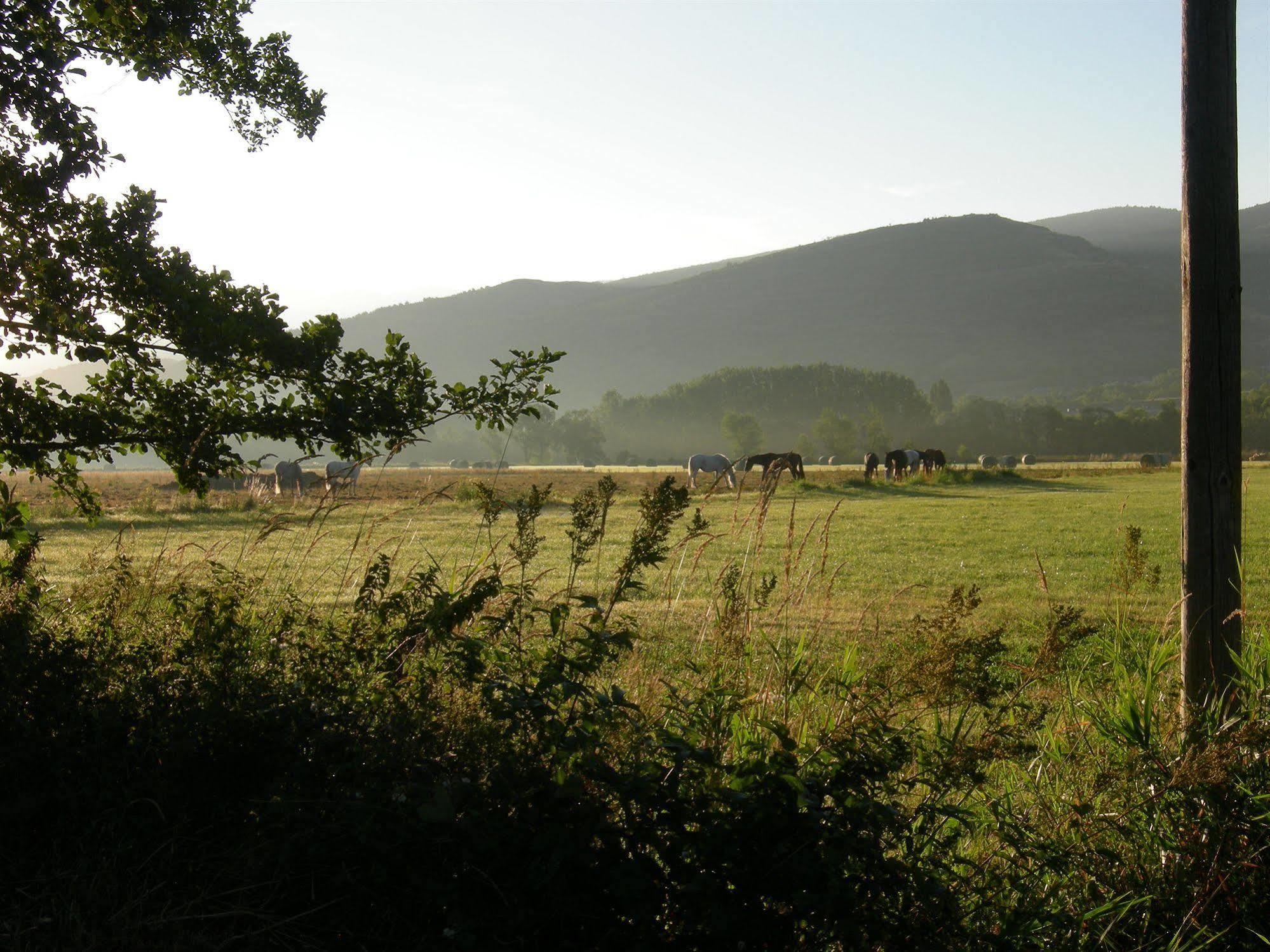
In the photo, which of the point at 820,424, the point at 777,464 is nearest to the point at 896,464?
the point at 777,464

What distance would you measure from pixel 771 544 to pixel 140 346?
10381 millimetres

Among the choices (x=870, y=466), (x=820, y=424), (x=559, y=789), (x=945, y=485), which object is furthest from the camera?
(x=820, y=424)

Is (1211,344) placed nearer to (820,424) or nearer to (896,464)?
(896,464)

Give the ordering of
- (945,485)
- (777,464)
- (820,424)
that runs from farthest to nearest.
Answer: (820,424) → (945,485) → (777,464)

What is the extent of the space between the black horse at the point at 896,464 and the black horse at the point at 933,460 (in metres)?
0.94

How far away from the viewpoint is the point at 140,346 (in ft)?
15.1

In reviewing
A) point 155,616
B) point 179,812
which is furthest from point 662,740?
point 155,616

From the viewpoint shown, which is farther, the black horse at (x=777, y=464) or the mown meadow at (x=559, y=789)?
the black horse at (x=777, y=464)

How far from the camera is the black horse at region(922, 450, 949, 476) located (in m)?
44.8

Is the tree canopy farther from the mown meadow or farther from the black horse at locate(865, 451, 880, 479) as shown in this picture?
the black horse at locate(865, 451, 880, 479)

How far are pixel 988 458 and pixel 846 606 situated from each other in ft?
263

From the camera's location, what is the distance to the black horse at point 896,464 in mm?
43094

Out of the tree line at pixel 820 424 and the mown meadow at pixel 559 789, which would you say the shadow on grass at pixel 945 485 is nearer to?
the mown meadow at pixel 559 789

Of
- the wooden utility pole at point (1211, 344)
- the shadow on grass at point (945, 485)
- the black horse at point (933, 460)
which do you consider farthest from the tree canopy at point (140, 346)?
the black horse at point (933, 460)
